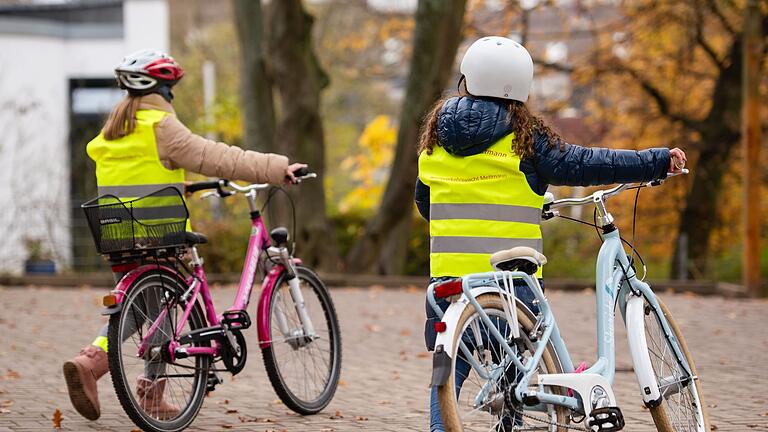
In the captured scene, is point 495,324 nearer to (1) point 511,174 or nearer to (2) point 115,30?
(1) point 511,174

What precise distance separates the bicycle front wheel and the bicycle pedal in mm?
2316

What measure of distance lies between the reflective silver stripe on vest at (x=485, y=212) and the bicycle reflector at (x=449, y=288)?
1.18ft

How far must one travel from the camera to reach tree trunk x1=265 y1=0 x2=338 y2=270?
675 inches

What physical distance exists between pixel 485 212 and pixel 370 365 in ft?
15.1

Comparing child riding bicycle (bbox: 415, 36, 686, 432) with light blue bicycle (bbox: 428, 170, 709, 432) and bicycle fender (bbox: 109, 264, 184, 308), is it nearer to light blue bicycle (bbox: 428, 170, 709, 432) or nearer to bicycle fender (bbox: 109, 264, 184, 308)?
light blue bicycle (bbox: 428, 170, 709, 432)

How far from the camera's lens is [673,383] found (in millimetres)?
5328

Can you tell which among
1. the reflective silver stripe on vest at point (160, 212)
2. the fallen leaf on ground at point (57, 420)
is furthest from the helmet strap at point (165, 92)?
the fallen leaf on ground at point (57, 420)

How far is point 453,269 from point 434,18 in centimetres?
1212

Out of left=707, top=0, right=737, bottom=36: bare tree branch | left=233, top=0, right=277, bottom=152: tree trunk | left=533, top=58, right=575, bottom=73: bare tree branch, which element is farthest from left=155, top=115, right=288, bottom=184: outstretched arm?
left=533, top=58, right=575, bottom=73: bare tree branch

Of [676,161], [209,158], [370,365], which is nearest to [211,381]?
[209,158]

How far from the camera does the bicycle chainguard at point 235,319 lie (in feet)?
21.5

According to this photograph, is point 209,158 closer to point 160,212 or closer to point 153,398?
point 160,212

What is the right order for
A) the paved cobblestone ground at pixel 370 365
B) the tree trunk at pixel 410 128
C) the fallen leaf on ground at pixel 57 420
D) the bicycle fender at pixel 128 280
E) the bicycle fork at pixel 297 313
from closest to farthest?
the bicycle fender at pixel 128 280 → the fallen leaf on ground at pixel 57 420 → the paved cobblestone ground at pixel 370 365 → the bicycle fork at pixel 297 313 → the tree trunk at pixel 410 128

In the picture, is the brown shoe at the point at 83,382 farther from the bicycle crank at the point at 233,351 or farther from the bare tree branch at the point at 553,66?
the bare tree branch at the point at 553,66
